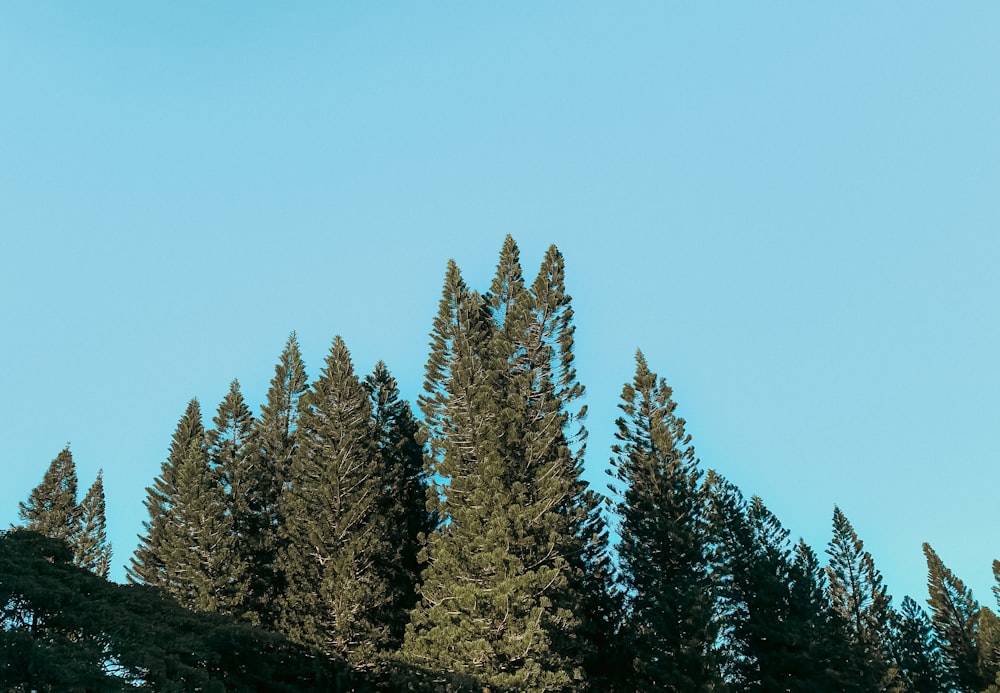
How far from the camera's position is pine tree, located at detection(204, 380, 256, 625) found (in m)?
24.8

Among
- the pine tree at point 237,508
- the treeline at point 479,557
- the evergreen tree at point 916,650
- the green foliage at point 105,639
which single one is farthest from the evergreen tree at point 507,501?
the evergreen tree at point 916,650

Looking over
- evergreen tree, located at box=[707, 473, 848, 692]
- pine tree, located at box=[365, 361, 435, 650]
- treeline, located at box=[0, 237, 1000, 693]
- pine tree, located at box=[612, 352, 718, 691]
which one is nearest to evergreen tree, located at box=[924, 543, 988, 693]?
treeline, located at box=[0, 237, 1000, 693]

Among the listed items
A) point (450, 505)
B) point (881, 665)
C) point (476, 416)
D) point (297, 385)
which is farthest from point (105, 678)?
point (881, 665)

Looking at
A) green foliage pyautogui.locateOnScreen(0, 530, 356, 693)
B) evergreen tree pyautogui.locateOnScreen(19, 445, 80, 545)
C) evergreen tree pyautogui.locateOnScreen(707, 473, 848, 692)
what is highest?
evergreen tree pyautogui.locateOnScreen(19, 445, 80, 545)

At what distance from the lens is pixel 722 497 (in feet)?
96.6

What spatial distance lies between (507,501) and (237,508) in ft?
37.9

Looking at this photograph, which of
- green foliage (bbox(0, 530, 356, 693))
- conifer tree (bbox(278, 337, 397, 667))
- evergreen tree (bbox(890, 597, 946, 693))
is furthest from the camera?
evergreen tree (bbox(890, 597, 946, 693))

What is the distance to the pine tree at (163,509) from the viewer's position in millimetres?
27234

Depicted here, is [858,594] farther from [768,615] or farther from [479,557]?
[479,557]

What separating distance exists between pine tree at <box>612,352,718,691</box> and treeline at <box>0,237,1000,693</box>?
66 mm

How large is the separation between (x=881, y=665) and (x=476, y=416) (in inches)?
736

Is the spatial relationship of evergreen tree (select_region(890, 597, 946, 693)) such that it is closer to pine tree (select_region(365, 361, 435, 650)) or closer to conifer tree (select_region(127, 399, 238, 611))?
pine tree (select_region(365, 361, 435, 650))

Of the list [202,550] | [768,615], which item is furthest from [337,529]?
[768,615]

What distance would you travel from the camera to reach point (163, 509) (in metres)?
30.1
